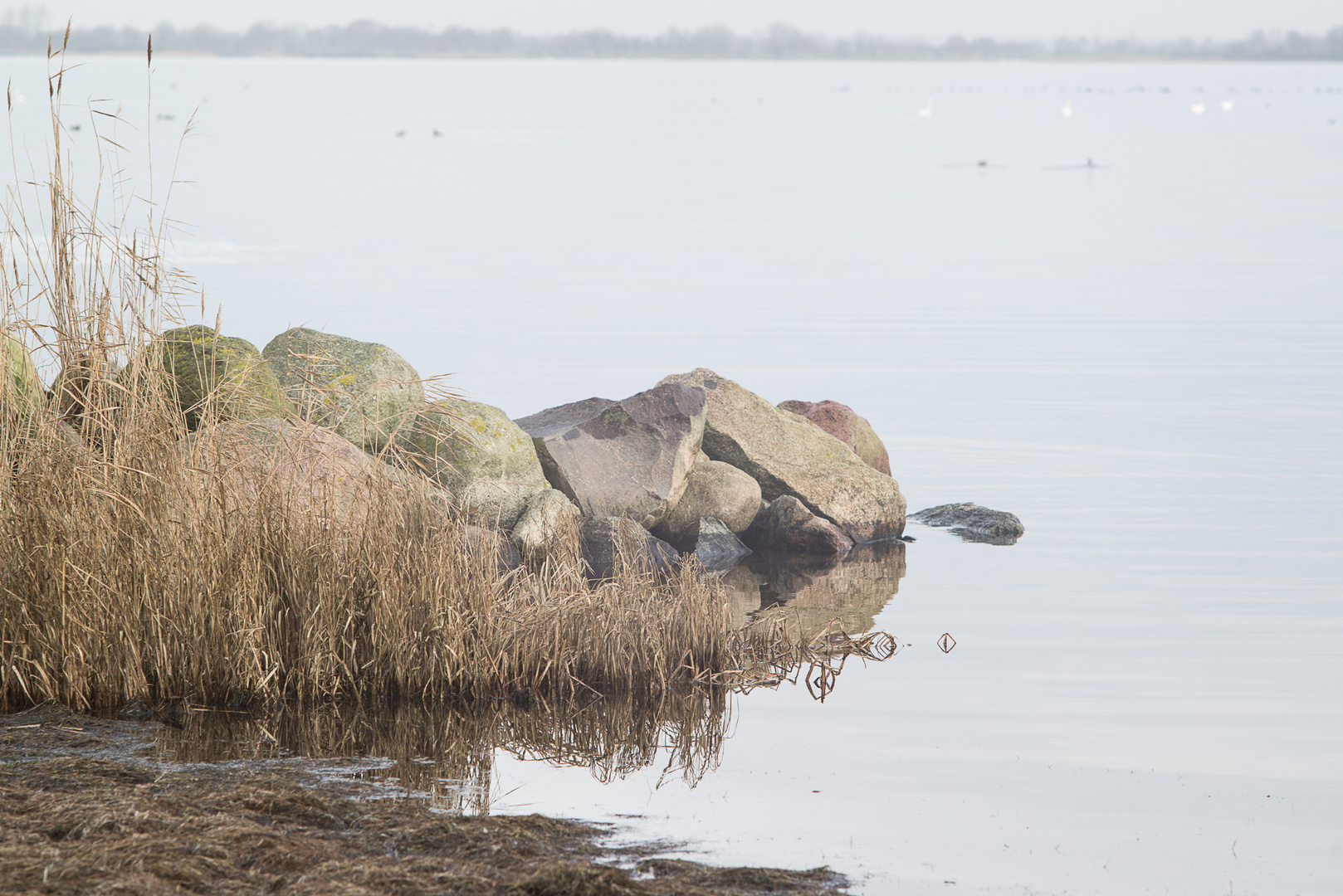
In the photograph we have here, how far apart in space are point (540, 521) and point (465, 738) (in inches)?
155

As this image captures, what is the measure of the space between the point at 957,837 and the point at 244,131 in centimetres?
9416

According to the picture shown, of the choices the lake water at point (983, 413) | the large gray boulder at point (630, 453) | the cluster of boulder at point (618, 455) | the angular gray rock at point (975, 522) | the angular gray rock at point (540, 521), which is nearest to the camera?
the lake water at point (983, 413)

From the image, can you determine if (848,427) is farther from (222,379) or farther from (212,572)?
(212,572)

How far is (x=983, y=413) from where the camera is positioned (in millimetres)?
20312

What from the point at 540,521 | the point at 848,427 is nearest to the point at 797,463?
the point at 848,427

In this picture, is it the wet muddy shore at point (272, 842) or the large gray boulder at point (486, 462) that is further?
the large gray boulder at point (486, 462)

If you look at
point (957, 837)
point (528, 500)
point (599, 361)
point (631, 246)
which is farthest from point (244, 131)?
point (957, 837)

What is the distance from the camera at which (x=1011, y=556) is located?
523 inches

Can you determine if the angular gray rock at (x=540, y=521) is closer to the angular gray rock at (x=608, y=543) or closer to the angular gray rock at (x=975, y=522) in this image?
the angular gray rock at (x=608, y=543)

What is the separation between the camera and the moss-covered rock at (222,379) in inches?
333

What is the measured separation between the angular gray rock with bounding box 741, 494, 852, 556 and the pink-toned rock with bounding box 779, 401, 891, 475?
1660 millimetres

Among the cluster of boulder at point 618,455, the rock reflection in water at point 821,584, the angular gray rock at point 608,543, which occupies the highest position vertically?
the cluster of boulder at point 618,455

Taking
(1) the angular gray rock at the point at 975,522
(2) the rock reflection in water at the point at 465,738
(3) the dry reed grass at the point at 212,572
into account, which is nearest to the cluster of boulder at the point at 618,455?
(1) the angular gray rock at the point at 975,522

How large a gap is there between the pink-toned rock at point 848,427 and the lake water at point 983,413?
103 centimetres
